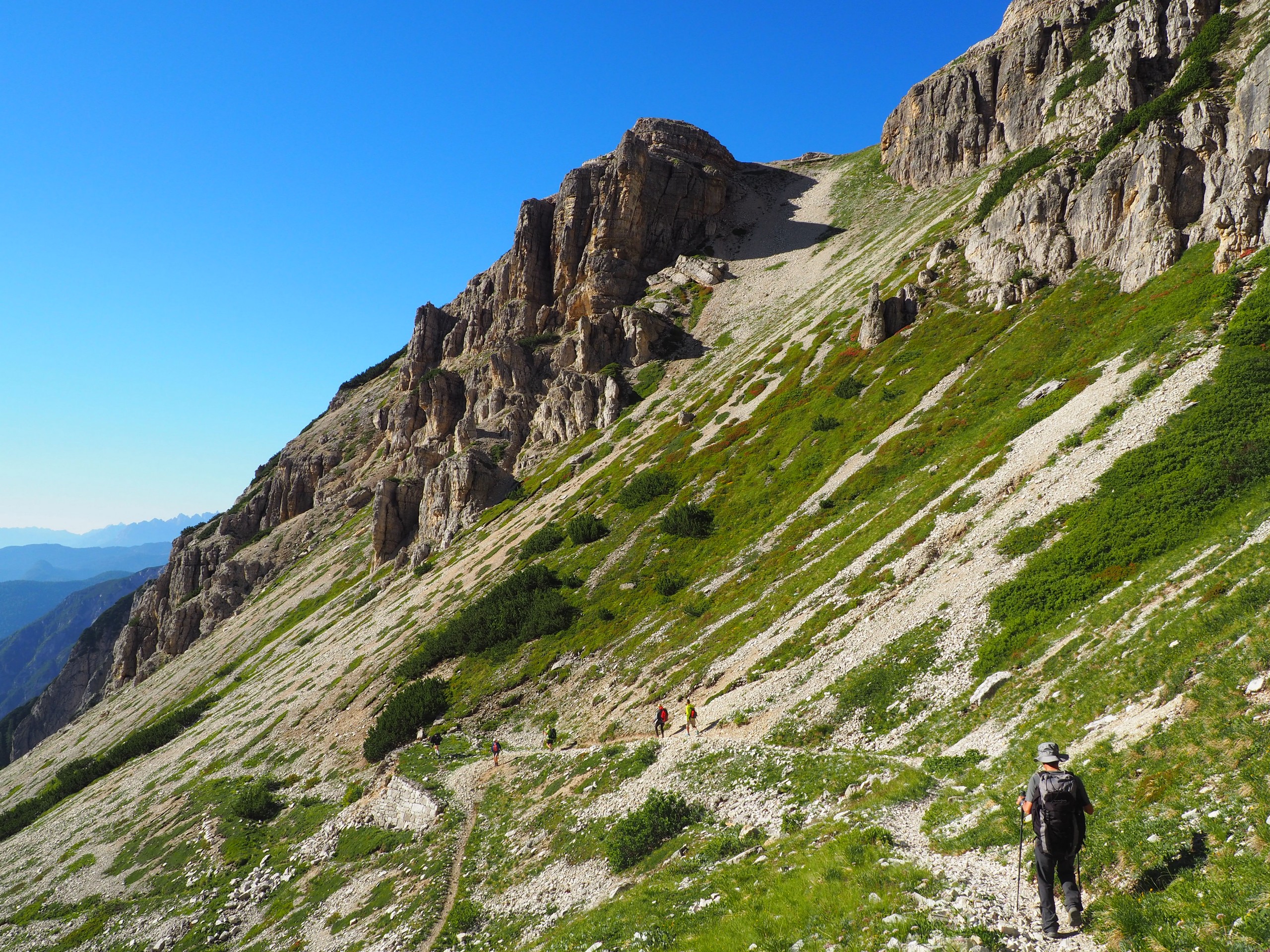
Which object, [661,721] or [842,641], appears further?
[661,721]

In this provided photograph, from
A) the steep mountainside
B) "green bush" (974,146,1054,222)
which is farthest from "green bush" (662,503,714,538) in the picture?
"green bush" (974,146,1054,222)

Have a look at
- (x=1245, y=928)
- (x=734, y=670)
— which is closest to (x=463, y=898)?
(x=734, y=670)

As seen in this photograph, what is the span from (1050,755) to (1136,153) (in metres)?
56.0

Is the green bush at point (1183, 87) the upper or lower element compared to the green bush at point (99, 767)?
upper

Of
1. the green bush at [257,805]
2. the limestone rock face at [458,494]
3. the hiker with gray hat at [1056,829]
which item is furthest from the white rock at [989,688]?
the limestone rock face at [458,494]

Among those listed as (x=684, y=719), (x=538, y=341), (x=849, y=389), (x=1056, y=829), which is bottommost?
(x=684, y=719)

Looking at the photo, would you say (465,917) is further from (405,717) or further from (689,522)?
(689,522)

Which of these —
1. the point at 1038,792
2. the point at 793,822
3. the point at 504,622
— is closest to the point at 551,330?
the point at 504,622

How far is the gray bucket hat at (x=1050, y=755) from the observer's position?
32.5ft

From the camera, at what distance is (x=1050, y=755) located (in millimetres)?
9961

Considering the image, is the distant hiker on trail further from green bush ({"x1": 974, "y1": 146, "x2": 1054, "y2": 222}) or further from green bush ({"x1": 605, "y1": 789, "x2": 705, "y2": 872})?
green bush ({"x1": 974, "y1": 146, "x2": 1054, "y2": 222})

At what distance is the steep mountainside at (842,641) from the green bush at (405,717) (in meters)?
0.30

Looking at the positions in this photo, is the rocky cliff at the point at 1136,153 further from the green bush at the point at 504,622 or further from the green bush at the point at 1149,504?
the green bush at the point at 504,622

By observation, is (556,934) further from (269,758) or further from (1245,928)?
(269,758)
